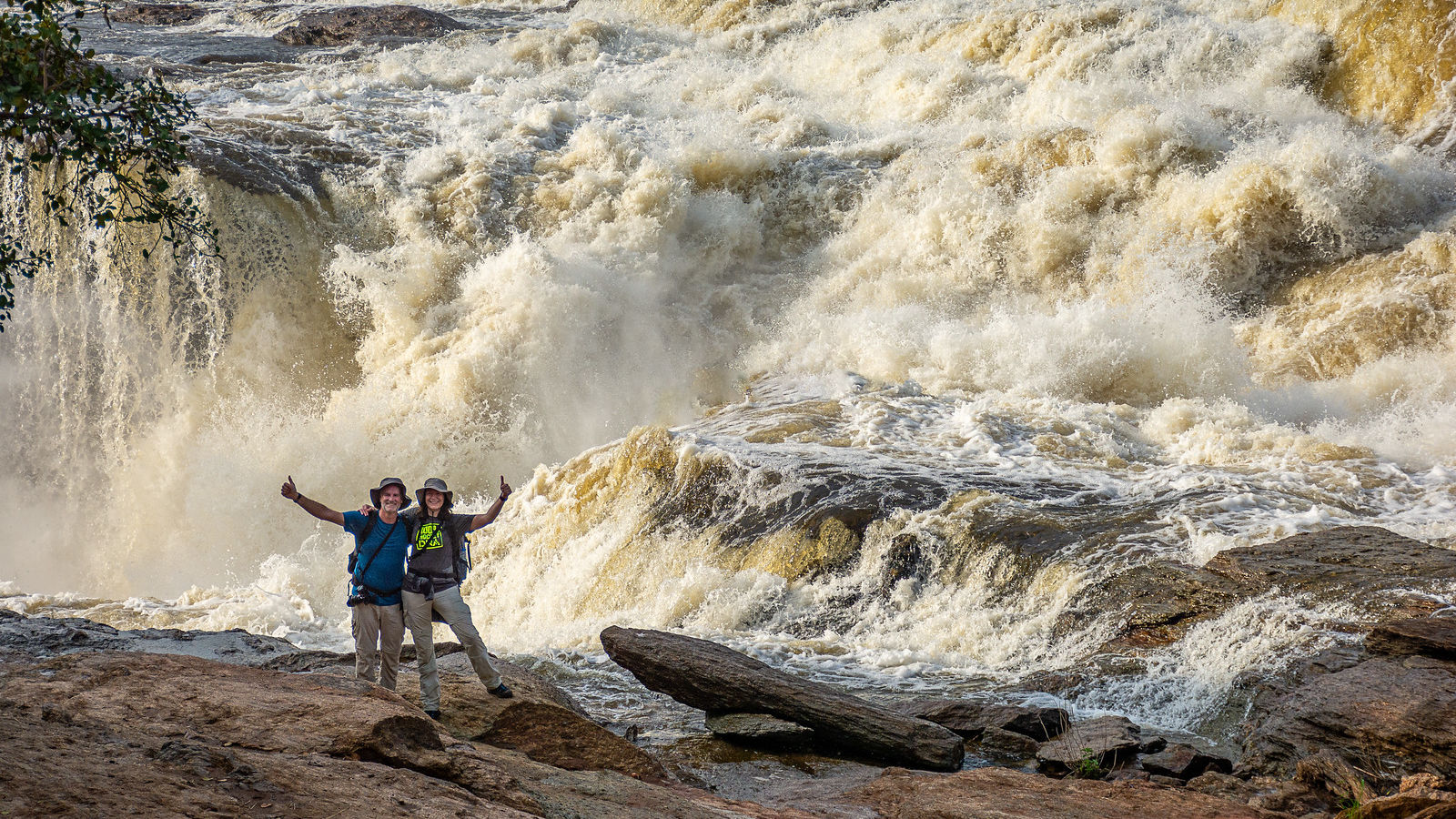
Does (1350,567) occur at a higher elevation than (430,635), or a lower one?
lower

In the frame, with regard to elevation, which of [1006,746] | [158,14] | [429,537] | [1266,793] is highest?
[158,14]

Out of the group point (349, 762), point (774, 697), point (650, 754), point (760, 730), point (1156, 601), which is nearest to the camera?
point (349, 762)

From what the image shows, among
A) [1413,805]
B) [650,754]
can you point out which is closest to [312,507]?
[650,754]

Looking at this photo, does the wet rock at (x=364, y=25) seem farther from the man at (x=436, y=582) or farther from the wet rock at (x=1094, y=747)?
the wet rock at (x=1094, y=747)

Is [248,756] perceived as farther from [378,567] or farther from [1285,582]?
[1285,582]

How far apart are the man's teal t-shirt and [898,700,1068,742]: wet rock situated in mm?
2674

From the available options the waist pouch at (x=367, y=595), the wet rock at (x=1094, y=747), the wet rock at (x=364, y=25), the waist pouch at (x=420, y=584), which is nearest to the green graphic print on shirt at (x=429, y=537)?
the waist pouch at (x=420, y=584)

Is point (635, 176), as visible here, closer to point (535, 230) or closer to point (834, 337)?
point (535, 230)

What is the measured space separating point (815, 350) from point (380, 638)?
9.23m

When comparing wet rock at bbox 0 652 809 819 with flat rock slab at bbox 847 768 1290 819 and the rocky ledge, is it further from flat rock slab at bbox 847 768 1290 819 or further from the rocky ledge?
flat rock slab at bbox 847 768 1290 819

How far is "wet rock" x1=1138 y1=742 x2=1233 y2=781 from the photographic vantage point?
4867mm

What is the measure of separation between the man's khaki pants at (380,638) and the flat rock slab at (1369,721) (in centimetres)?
379

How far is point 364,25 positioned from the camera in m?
25.8

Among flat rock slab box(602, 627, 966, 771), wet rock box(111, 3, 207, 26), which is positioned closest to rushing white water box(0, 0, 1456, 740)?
flat rock slab box(602, 627, 966, 771)
